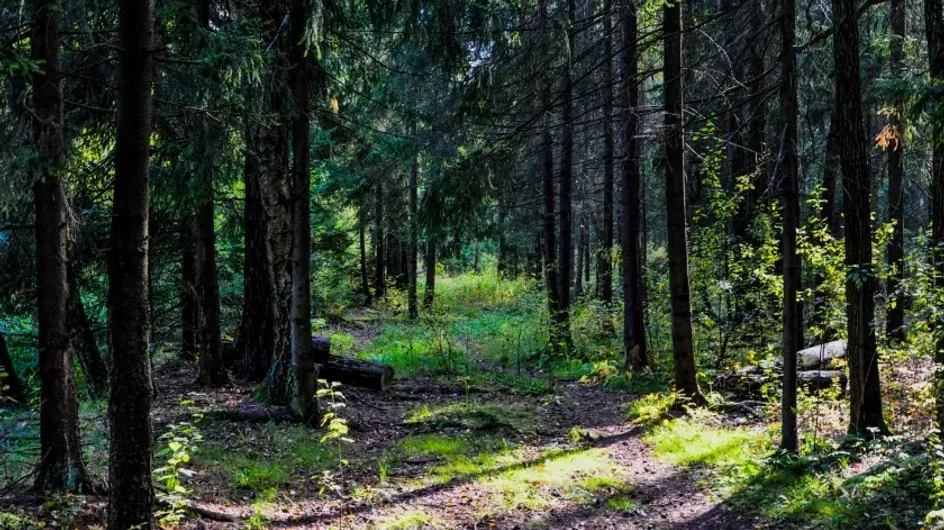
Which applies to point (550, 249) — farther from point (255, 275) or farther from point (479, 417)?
point (255, 275)

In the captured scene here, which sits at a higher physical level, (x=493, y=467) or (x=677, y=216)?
(x=677, y=216)

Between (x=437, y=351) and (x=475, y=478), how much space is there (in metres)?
7.85

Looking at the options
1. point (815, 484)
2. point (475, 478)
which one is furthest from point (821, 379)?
point (475, 478)

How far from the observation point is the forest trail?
18.6 feet

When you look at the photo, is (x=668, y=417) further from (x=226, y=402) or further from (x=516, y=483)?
(x=226, y=402)

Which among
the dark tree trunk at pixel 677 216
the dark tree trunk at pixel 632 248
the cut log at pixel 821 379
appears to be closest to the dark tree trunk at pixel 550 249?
the dark tree trunk at pixel 632 248

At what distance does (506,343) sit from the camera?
17297mm

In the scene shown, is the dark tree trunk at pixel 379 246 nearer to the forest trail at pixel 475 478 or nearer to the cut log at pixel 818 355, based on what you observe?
the forest trail at pixel 475 478

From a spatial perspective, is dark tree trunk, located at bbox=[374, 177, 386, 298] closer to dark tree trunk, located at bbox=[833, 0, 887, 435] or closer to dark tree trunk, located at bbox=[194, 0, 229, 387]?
dark tree trunk, located at bbox=[194, 0, 229, 387]

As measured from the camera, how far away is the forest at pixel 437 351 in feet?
15.7

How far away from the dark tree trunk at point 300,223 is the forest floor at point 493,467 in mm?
831

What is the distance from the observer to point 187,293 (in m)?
11.3

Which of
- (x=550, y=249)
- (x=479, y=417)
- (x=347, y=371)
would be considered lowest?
(x=479, y=417)

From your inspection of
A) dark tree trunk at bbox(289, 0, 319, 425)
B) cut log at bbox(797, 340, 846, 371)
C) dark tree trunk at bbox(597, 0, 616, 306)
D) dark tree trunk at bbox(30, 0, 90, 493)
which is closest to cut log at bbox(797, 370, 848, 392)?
cut log at bbox(797, 340, 846, 371)
